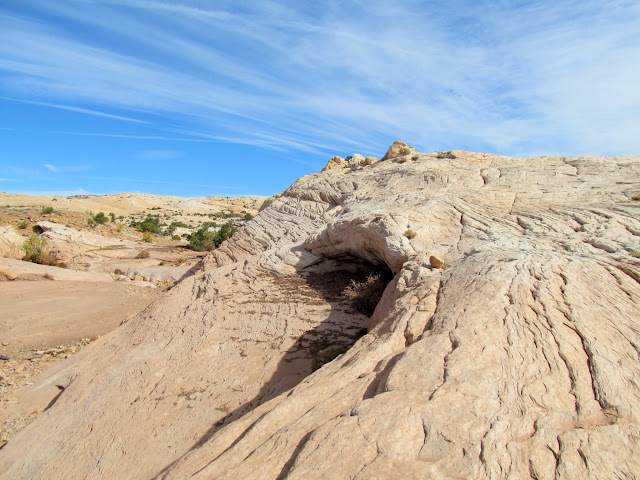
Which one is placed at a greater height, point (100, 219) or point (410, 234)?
point (410, 234)

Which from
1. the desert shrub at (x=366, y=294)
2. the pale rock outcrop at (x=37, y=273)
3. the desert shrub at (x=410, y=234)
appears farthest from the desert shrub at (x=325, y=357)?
the pale rock outcrop at (x=37, y=273)

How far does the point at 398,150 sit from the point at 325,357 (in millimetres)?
10693

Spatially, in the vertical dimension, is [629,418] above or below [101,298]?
above

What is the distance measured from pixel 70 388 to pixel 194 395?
3.14 m

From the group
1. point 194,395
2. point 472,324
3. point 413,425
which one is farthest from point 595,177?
point 194,395

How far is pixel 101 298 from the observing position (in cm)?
1583

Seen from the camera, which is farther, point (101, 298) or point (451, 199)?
point (101, 298)

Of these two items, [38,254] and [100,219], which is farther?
[100,219]

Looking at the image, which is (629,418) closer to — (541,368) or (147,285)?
(541,368)

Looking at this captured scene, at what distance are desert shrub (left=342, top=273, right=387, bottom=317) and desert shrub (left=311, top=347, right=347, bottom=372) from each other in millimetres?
1685

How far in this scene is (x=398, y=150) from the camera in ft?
52.6

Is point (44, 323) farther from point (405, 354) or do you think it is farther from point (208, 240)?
point (208, 240)

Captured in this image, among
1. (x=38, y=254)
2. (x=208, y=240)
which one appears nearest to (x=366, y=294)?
(x=38, y=254)

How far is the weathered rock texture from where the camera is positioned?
3.51m
